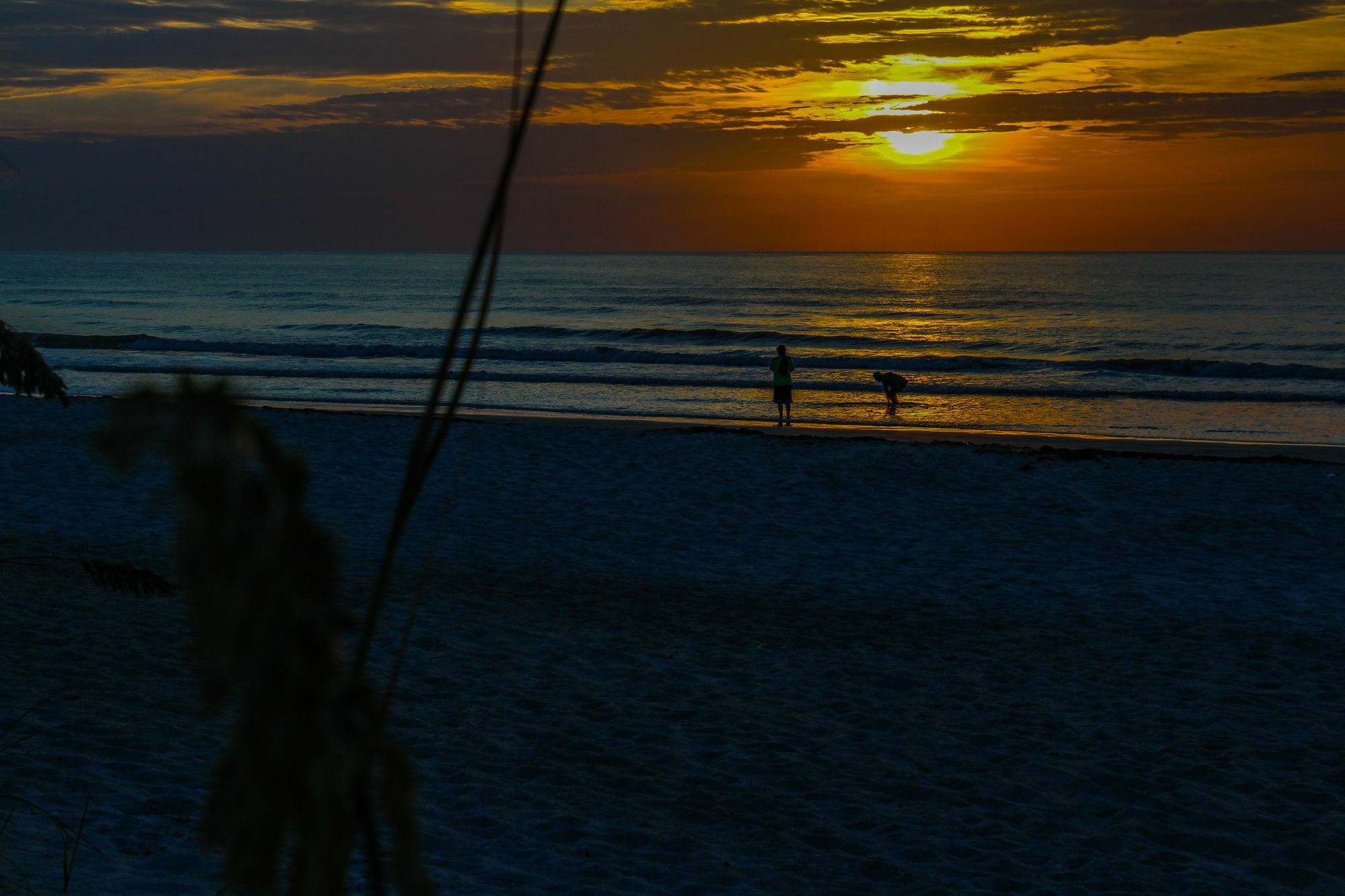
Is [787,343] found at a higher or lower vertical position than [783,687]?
higher

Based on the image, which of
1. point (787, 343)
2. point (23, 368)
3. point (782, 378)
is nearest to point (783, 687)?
point (23, 368)

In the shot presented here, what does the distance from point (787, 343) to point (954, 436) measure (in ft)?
80.5

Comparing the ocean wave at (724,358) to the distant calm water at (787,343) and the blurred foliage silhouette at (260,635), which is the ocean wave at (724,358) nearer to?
the distant calm water at (787,343)

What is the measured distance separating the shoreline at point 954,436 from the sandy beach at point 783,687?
4386mm

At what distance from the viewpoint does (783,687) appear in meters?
7.56

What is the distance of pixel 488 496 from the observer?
13.6 meters

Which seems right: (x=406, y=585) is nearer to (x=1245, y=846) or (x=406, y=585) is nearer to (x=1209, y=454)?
(x=1245, y=846)

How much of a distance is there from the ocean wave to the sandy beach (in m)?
21.9

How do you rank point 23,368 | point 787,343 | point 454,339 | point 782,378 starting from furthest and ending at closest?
point 787,343 → point 782,378 → point 23,368 → point 454,339

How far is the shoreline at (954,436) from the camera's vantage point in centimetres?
1836

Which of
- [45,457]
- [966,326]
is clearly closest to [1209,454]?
[45,457]

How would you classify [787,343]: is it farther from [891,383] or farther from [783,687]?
[783,687]

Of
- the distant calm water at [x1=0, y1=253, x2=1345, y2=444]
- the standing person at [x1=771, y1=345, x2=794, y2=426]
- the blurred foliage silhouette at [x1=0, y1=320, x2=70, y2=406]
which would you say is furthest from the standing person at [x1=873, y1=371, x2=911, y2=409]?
the blurred foliage silhouette at [x1=0, y1=320, x2=70, y2=406]

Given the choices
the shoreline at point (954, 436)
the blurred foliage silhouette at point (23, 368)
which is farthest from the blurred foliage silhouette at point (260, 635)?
the shoreline at point (954, 436)
